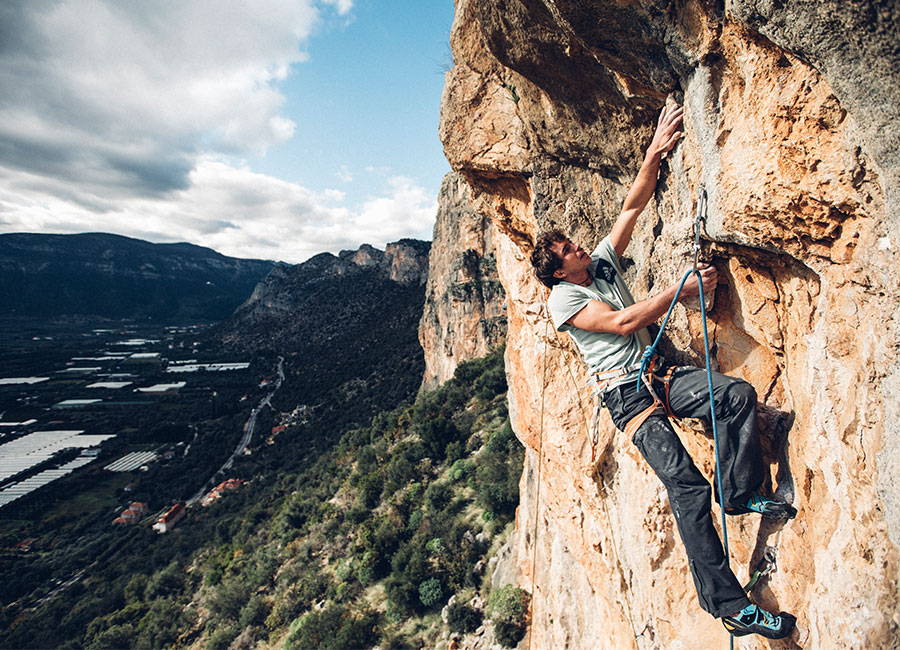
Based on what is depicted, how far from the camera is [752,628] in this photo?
285cm

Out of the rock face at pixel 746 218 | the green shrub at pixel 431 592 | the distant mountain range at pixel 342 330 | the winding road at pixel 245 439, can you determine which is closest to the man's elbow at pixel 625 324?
the rock face at pixel 746 218

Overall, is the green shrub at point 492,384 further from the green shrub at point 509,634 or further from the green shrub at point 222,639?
the green shrub at point 222,639

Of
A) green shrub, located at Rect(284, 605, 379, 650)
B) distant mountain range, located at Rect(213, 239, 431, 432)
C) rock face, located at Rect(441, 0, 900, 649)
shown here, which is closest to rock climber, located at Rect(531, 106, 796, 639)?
rock face, located at Rect(441, 0, 900, 649)

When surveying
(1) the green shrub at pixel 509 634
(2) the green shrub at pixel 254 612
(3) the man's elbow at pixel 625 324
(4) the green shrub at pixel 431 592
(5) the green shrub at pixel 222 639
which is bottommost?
(5) the green shrub at pixel 222 639

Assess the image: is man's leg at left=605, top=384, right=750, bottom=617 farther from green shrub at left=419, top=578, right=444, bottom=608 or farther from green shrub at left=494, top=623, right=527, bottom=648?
green shrub at left=419, top=578, right=444, bottom=608

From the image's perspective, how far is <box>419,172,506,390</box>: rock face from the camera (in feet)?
119

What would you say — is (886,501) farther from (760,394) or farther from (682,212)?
(682,212)

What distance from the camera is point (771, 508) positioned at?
288 centimetres

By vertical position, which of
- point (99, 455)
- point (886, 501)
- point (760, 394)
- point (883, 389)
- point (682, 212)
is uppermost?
point (682, 212)

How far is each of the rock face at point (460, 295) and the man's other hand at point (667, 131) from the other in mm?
31376

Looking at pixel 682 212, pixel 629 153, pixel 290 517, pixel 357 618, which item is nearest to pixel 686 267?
pixel 682 212

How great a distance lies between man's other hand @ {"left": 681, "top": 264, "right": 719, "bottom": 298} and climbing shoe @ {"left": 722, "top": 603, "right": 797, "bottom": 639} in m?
2.10

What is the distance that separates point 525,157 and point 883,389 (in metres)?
3.96

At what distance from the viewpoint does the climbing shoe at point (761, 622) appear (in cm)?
278
